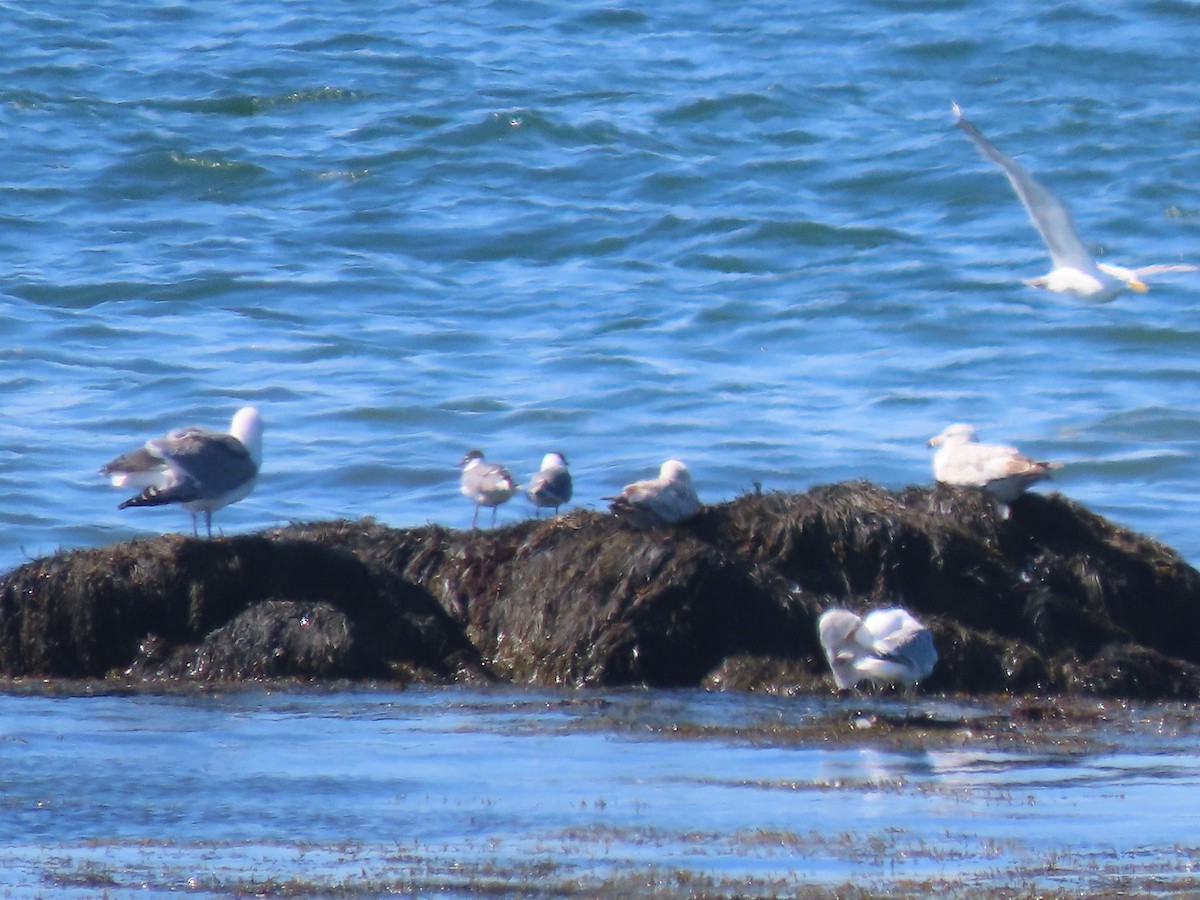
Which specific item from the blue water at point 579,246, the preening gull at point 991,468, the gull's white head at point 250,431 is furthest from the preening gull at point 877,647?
the blue water at point 579,246

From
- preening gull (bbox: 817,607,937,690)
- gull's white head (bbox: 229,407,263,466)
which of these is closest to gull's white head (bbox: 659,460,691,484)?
preening gull (bbox: 817,607,937,690)

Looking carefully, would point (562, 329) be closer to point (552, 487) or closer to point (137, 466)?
point (552, 487)

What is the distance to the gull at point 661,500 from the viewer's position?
893 cm

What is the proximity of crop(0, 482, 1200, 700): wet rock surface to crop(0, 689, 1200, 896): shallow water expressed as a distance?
0.42 metres

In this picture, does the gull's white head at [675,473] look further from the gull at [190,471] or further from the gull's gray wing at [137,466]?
the gull's gray wing at [137,466]

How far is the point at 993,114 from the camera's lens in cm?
2359

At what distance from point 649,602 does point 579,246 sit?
473 inches

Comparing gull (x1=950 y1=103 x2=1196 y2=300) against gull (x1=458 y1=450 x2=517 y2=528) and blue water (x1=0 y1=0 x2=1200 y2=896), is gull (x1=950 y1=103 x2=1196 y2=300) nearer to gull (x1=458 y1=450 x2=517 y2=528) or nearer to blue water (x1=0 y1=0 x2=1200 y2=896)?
blue water (x1=0 y1=0 x2=1200 y2=896)

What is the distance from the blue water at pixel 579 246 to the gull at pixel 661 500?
4020mm

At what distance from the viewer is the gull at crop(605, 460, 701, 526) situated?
29.3ft

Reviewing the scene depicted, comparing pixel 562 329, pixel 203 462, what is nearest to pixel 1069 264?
pixel 203 462

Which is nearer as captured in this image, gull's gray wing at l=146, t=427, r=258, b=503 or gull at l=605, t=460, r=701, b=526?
gull at l=605, t=460, r=701, b=526

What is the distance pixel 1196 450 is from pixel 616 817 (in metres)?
10.2

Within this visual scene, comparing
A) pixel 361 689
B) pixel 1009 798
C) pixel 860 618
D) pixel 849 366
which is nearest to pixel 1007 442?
pixel 849 366
